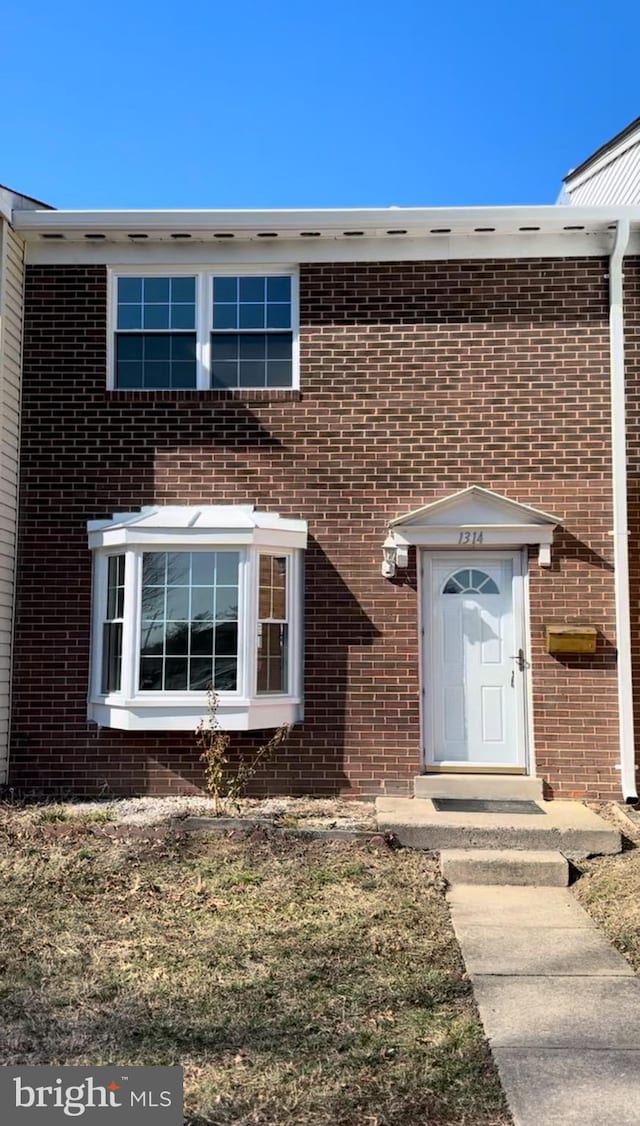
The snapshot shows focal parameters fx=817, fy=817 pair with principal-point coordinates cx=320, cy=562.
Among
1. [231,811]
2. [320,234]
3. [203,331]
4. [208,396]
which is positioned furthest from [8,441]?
[231,811]

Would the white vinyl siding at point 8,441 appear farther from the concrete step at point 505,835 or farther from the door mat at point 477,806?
the door mat at point 477,806

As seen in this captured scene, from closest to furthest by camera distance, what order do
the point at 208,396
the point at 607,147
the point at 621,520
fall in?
the point at 621,520 → the point at 208,396 → the point at 607,147

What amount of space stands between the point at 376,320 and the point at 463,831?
4.78 m

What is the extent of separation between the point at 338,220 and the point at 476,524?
3.15 m

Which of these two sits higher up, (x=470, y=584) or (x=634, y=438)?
(x=634, y=438)

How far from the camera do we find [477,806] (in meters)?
6.98

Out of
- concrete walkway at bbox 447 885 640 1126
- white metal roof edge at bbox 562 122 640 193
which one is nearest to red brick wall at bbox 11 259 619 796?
concrete walkway at bbox 447 885 640 1126

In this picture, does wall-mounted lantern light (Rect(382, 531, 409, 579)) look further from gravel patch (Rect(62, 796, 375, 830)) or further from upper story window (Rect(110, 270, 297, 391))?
gravel patch (Rect(62, 796, 375, 830))

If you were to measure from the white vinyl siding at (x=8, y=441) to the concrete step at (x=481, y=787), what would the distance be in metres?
3.95

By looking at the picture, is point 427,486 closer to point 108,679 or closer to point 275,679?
point 275,679

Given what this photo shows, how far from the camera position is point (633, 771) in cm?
738

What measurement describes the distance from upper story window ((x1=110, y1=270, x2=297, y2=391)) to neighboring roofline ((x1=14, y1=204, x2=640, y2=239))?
19.1 inches

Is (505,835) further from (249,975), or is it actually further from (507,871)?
(249,975)

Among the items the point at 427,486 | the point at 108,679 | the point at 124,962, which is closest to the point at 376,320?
the point at 427,486
